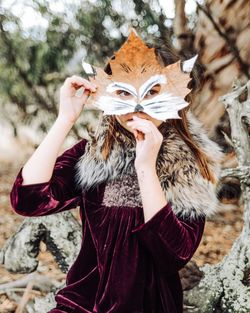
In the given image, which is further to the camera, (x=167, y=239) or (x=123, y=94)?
(x=123, y=94)

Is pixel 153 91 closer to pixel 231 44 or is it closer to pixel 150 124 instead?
pixel 150 124

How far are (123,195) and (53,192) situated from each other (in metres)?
0.17

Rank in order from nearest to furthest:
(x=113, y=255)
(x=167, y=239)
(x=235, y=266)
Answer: (x=167, y=239)
(x=113, y=255)
(x=235, y=266)

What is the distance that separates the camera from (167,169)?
1.16 metres

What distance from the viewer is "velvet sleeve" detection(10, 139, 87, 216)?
1082 millimetres

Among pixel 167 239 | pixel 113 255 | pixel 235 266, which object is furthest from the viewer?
pixel 235 266

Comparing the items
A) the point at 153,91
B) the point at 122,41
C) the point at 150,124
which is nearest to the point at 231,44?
the point at 122,41

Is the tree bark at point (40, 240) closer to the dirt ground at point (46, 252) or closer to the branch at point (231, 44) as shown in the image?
the dirt ground at point (46, 252)

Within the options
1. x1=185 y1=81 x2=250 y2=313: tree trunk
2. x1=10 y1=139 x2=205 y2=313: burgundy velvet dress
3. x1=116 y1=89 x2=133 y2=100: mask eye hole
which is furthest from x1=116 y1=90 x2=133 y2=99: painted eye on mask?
x1=185 y1=81 x2=250 y2=313: tree trunk

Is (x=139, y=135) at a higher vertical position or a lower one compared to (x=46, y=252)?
higher

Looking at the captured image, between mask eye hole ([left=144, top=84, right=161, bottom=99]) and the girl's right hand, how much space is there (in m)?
0.13

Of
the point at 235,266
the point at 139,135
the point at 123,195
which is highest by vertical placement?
the point at 139,135

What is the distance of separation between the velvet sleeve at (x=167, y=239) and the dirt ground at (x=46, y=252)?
430 mm

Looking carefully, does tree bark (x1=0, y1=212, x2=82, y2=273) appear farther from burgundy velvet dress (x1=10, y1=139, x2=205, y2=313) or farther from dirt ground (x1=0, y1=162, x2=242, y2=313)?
burgundy velvet dress (x1=10, y1=139, x2=205, y2=313)
